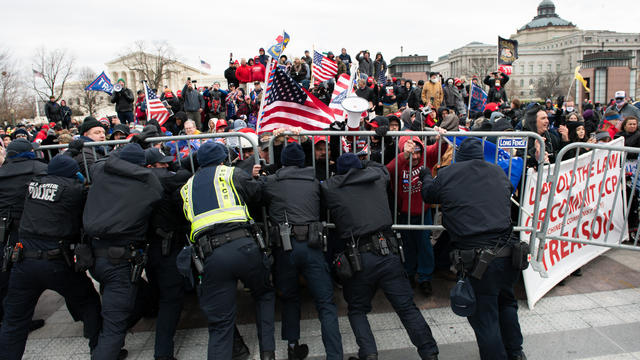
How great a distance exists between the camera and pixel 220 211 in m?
3.66

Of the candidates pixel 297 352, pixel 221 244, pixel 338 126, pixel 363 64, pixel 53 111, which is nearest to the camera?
pixel 221 244

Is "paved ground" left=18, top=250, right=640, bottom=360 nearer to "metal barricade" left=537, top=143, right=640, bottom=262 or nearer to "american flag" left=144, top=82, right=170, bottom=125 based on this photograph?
"metal barricade" left=537, top=143, right=640, bottom=262

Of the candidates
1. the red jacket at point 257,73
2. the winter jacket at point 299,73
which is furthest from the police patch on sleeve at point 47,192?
the winter jacket at point 299,73

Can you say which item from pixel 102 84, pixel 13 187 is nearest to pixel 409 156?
pixel 13 187

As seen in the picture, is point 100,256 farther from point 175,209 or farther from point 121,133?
point 121,133

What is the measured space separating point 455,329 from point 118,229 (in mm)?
3562

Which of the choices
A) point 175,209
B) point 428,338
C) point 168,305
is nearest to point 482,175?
point 428,338

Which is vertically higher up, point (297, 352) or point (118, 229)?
point (118, 229)

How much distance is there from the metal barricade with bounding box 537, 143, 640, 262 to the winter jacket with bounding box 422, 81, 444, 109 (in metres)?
7.71

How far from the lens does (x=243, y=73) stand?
14359 millimetres

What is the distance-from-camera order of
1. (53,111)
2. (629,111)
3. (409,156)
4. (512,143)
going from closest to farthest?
(512,143) → (409,156) → (629,111) → (53,111)

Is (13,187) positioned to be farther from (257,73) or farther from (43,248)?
(257,73)

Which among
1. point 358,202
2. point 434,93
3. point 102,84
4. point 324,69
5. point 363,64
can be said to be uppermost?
point 363,64

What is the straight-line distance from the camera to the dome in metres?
125
